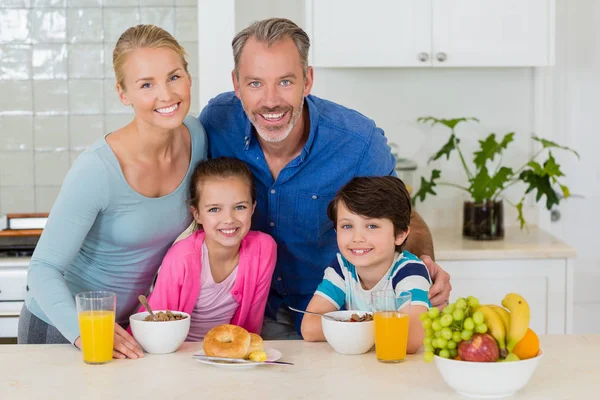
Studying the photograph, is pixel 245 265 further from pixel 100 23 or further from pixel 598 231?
pixel 598 231

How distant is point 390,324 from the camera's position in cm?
162

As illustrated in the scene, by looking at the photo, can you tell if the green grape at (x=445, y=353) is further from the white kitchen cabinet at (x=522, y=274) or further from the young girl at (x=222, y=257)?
the white kitchen cabinet at (x=522, y=274)

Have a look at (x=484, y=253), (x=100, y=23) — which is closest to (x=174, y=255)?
(x=484, y=253)

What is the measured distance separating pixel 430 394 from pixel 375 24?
86.8 inches

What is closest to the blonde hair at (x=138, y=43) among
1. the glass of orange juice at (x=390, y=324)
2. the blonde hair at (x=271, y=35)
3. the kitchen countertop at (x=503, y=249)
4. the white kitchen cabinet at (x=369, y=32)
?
the blonde hair at (x=271, y=35)

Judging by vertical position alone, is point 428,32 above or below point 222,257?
above

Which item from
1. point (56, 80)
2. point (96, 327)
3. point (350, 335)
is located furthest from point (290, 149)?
point (56, 80)

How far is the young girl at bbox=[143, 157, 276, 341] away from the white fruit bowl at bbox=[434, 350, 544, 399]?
2.54ft

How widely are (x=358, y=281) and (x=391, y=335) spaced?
1.31 ft

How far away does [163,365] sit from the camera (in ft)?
5.41

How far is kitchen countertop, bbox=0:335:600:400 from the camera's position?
148cm

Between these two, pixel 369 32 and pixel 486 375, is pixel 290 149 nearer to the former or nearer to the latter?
pixel 486 375

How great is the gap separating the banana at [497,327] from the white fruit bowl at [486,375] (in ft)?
0.11

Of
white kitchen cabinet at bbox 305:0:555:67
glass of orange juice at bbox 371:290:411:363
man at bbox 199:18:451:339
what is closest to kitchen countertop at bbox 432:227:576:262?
white kitchen cabinet at bbox 305:0:555:67
